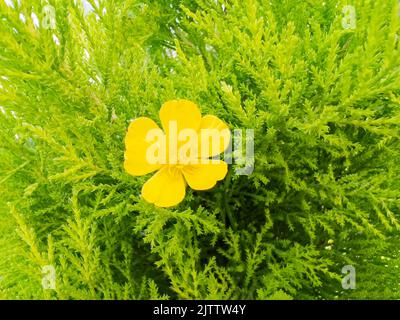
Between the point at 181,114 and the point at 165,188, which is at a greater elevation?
the point at 181,114

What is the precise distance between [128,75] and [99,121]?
0.52ft

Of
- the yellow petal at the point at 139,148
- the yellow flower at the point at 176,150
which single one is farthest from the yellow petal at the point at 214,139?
the yellow petal at the point at 139,148

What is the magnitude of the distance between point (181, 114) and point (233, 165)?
194mm

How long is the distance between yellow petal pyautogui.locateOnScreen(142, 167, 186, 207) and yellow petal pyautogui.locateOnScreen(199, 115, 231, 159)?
0.29 feet

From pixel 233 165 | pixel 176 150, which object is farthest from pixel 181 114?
pixel 233 165

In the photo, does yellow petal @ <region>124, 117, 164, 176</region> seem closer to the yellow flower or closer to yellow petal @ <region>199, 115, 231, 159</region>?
the yellow flower

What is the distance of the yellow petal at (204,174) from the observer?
110 centimetres

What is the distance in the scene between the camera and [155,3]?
1706mm

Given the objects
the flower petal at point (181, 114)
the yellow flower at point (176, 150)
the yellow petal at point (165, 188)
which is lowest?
the yellow petal at point (165, 188)

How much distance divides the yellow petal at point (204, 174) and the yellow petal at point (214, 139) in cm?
3

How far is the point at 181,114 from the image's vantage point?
1.10m

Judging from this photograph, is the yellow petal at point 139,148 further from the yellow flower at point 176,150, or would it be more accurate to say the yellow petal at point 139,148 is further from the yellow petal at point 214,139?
the yellow petal at point 214,139

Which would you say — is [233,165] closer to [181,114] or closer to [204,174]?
[204,174]
